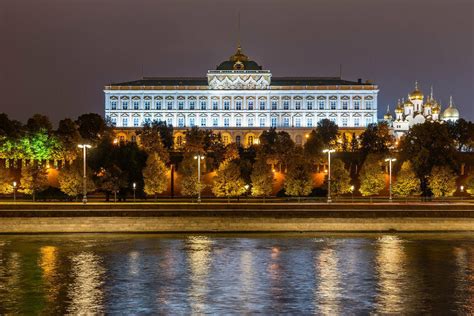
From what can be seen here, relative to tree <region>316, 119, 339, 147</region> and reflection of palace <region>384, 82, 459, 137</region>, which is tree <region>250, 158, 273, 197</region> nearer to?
tree <region>316, 119, 339, 147</region>

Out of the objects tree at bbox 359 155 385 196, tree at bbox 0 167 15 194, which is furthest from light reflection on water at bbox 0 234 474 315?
tree at bbox 359 155 385 196

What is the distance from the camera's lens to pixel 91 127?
5605 inches

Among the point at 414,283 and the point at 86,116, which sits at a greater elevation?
the point at 86,116

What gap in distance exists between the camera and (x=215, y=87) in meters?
188

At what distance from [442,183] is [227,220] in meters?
39.7

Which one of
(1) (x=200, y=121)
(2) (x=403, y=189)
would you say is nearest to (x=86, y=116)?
(1) (x=200, y=121)

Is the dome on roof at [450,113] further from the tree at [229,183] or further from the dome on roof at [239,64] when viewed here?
the tree at [229,183]

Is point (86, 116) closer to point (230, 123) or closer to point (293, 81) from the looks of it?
point (230, 123)

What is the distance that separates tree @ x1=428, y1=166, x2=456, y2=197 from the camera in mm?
92125

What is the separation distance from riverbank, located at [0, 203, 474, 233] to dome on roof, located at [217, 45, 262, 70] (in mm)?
131065

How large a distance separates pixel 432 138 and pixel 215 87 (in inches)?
3584

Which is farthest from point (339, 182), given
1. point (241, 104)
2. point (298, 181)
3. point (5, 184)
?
point (241, 104)

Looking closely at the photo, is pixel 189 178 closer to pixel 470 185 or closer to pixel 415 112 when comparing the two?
pixel 470 185

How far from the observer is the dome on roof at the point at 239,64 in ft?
626
